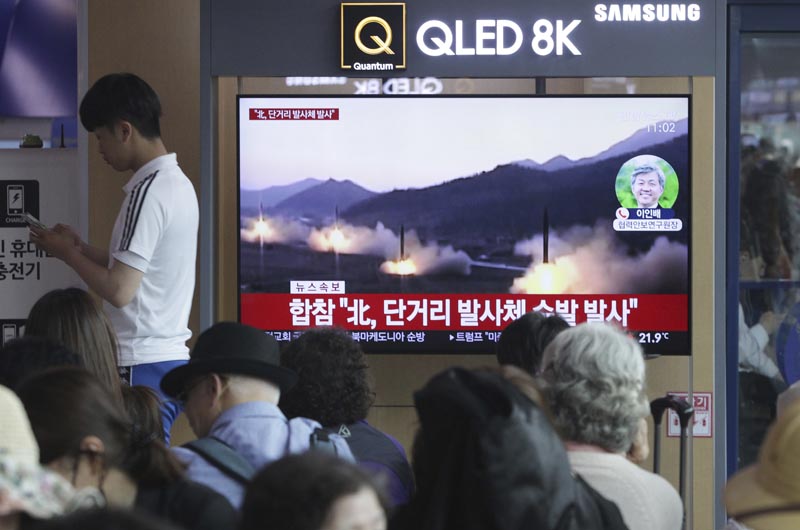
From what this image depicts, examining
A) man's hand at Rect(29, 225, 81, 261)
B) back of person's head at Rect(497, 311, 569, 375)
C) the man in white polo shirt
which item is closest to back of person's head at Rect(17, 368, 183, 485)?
back of person's head at Rect(497, 311, 569, 375)

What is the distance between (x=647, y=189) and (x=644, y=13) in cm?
71

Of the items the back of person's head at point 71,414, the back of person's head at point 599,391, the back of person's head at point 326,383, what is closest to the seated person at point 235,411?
the back of person's head at point 326,383

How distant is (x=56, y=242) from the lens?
415cm

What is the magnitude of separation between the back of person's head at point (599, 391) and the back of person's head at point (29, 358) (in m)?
1.07

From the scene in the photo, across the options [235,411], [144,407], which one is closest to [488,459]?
[235,411]

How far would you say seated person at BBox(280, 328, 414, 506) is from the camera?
10.3 feet

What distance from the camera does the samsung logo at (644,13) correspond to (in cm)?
500

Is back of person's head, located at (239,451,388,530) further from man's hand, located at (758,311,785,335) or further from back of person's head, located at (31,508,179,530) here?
man's hand, located at (758,311,785,335)

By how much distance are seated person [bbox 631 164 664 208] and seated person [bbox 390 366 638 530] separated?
3.17m

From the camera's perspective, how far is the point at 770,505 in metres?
1.87

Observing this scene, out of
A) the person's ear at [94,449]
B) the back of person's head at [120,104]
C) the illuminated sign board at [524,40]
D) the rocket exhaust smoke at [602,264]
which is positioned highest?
the illuminated sign board at [524,40]

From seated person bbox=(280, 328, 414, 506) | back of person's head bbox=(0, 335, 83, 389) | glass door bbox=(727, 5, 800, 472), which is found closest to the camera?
back of person's head bbox=(0, 335, 83, 389)

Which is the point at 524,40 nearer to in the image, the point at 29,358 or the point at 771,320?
the point at 771,320

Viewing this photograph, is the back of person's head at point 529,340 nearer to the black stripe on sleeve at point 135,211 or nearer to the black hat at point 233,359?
the black hat at point 233,359
